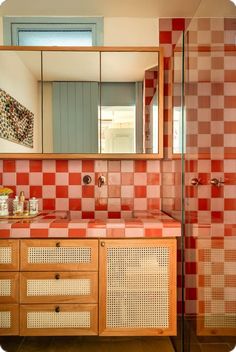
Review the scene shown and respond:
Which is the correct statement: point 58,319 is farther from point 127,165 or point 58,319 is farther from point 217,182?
point 217,182

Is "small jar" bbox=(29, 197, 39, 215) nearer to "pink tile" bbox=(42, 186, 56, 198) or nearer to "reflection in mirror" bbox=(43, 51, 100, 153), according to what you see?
"pink tile" bbox=(42, 186, 56, 198)

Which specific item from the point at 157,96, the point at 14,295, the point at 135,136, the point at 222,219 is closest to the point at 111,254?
the point at 14,295

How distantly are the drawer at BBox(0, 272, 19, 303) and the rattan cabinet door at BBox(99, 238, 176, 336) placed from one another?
1.61 feet

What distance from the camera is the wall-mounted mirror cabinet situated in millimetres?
2162

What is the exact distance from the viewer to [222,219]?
74.9 inches

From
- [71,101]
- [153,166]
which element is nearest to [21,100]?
[71,101]

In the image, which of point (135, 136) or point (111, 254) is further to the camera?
point (135, 136)

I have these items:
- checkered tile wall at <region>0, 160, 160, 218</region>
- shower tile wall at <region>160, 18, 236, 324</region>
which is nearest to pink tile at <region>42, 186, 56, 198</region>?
checkered tile wall at <region>0, 160, 160, 218</region>

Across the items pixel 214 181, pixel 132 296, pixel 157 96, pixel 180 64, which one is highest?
pixel 180 64

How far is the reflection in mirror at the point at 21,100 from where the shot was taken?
7.08 ft

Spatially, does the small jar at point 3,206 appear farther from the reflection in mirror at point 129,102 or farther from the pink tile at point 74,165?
the reflection in mirror at point 129,102

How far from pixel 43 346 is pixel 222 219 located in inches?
54.4

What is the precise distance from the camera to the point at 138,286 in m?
1.76

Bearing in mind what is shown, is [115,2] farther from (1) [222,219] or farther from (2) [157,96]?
(1) [222,219]
